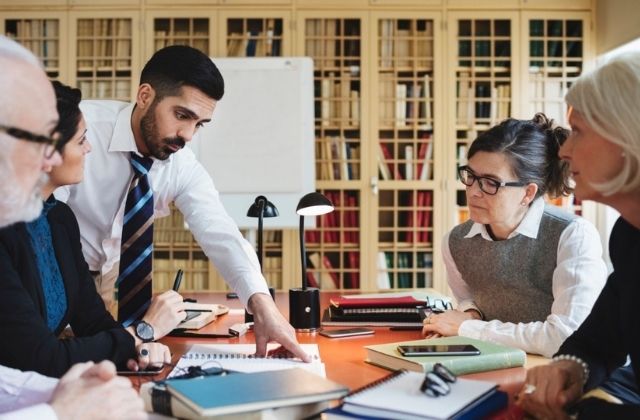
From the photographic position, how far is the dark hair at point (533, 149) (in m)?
2.06

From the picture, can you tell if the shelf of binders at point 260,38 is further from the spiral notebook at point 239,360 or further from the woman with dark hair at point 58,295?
the spiral notebook at point 239,360

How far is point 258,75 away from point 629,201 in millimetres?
3787

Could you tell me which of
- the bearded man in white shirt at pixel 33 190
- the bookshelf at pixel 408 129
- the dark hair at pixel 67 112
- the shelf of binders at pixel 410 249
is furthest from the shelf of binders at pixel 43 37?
the bearded man in white shirt at pixel 33 190

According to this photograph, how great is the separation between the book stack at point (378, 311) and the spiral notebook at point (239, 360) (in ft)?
1.27

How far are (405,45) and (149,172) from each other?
3.09 metres

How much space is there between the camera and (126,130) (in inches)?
92.7

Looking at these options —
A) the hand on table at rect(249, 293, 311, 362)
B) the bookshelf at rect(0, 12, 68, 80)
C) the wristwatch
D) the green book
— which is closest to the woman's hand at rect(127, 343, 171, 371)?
the wristwatch

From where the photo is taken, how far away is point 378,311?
2.14 metres

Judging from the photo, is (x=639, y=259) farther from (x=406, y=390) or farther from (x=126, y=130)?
(x=126, y=130)

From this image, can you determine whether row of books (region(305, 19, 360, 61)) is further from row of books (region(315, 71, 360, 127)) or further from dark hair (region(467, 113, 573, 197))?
dark hair (region(467, 113, 573, 197))

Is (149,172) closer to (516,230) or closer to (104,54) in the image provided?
(516,230)

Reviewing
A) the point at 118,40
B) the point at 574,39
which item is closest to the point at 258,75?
the point at 118,40

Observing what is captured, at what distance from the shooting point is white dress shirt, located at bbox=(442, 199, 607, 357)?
169 cm

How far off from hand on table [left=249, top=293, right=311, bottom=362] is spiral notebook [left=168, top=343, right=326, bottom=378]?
0.9 inches
